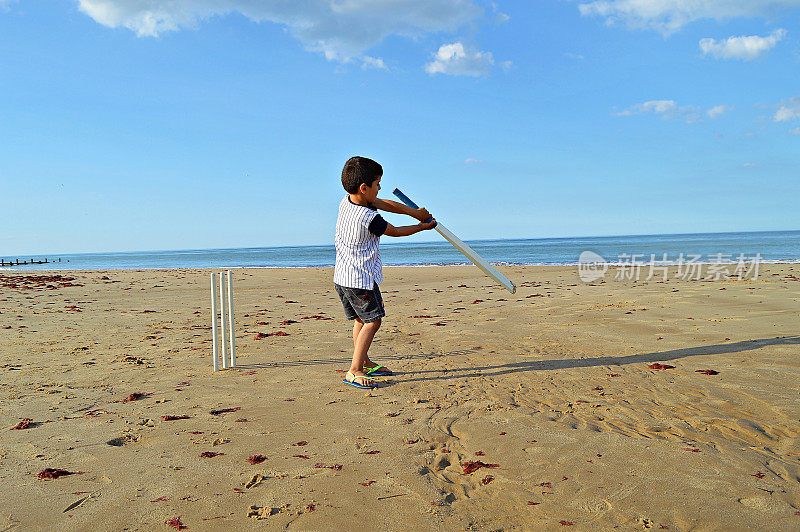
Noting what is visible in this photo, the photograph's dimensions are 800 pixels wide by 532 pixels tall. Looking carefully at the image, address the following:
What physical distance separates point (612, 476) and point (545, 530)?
796 millimetres

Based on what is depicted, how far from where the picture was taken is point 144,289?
685 inches

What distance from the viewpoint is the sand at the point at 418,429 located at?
2.77m

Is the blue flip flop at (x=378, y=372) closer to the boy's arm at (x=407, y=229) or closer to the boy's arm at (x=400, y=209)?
the boy's arm at (x=407, y=229)

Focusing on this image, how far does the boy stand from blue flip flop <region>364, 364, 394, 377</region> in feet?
0.43

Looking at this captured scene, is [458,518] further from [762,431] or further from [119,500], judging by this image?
[762,431]

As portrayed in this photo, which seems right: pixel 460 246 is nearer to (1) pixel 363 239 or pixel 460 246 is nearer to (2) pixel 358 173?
(1) pixel 363 239

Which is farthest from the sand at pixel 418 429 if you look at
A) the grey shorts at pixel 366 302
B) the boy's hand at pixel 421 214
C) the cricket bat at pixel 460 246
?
the boy's hand at pixel 421 214

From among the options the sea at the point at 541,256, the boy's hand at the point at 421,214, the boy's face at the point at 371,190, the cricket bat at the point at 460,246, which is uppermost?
the boy's face at the point at 371,190

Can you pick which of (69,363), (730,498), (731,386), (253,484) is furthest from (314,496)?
(69,363)

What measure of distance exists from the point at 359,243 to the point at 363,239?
0.06 meters

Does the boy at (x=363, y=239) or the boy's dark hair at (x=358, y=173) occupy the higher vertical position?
the boy's dark hair at (x=358, y=173)

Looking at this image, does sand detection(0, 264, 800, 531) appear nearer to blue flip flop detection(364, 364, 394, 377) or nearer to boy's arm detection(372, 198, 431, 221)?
blue flip flop detection(364, 364, 394, 377)

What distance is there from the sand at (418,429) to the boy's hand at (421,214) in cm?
163

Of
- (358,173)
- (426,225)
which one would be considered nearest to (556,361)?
(426,225)
